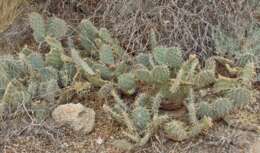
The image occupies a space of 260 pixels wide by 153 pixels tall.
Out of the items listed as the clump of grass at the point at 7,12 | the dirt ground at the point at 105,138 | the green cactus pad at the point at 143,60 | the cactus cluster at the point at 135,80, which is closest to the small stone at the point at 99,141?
the dirt ground at the point at 105,138

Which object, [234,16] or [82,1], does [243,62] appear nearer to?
[234,16]

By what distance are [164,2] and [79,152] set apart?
117 cm

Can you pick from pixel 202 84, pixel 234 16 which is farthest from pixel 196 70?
pixel 234 16

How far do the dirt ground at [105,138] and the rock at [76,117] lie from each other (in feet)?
0.12

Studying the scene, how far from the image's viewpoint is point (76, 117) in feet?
10.2

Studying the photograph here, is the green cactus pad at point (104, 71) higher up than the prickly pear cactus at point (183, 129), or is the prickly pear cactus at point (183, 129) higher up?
the green cactus pad at point (104, 71)

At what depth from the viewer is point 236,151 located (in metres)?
2.95

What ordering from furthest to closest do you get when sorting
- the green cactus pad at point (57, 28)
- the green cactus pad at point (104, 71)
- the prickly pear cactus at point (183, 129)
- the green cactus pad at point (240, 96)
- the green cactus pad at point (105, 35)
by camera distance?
the green cactus pad at point (57, 28) < the green cactus pad at point (105, 35) < the green cactus pad at point (104, 71) < the green cactus pad at point (240, 96) < the prickly pear cactus at point (183, 129)

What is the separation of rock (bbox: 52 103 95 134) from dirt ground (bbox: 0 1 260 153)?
0.04m

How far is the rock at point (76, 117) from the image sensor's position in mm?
3119

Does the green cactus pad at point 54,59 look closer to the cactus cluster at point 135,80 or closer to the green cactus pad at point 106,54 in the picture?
the cactus cluster at point 135,80

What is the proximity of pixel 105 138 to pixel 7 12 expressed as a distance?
1.26 m

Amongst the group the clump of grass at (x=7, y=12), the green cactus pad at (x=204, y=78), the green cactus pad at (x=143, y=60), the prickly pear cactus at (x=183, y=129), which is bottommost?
the prickly pear cactus at (x=183, y=129)

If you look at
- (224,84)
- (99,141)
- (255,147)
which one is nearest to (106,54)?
(99,141)
